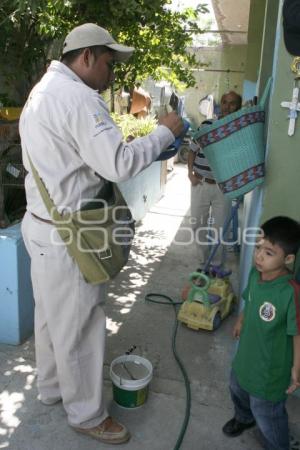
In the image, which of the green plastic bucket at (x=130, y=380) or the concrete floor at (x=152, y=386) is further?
the green plastic bucket at (x=130, y=380)

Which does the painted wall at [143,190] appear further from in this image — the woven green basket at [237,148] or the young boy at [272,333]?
the young boy at [272,333]

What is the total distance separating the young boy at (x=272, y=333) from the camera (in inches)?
80.0

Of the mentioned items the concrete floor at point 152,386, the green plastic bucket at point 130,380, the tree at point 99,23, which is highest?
the tree at point 99,23

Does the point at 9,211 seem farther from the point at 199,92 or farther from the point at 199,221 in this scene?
the point at 199,92

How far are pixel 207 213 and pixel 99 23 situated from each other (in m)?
2.28

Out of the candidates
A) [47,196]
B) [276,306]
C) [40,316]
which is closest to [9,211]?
[40,316]

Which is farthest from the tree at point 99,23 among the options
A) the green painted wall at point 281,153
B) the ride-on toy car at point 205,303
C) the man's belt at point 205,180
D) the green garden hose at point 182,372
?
the green garden hose at point 182,372

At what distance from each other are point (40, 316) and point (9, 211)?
1543mm

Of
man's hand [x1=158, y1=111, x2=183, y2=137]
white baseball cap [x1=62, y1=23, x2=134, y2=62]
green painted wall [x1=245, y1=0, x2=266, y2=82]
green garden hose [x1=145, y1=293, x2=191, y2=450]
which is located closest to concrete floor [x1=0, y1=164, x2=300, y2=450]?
green garden hose [x1=145, y1=293, x2=191, y2=450]

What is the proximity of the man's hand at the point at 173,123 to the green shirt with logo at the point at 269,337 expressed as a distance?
0.84 metres

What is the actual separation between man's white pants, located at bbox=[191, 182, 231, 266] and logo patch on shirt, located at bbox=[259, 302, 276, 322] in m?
2.69

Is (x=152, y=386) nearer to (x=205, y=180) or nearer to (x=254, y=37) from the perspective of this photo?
(x=205, y=180)

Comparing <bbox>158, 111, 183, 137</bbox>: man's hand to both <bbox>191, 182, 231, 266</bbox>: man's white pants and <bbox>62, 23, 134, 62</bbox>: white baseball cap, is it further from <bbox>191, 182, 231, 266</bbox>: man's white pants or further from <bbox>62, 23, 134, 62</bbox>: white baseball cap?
<bbox>191, 182, 231, 266</bbox>: man's white pants

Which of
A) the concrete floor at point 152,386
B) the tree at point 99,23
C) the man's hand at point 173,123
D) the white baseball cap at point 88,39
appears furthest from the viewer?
the tree at point 99,23
